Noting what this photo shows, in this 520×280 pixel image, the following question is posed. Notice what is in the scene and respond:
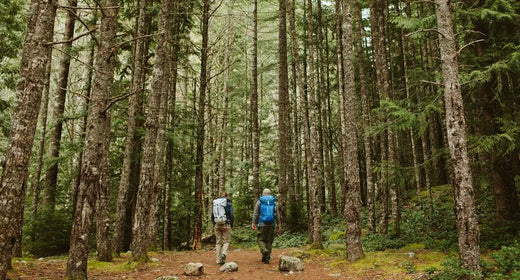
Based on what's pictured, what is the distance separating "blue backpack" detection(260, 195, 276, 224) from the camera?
9.73 m

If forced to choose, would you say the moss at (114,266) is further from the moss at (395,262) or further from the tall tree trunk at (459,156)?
the tall tree trunk at (459,156)

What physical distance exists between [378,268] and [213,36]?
800 inches

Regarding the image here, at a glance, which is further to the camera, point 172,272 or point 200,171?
point 200,171

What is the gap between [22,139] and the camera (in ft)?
18.3

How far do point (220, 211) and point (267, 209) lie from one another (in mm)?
1511

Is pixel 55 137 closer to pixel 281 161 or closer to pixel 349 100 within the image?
pixel 281 161

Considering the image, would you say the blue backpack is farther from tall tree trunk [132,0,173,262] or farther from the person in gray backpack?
tall tree trunk [132,0,173,262]

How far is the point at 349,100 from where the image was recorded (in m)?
9.65

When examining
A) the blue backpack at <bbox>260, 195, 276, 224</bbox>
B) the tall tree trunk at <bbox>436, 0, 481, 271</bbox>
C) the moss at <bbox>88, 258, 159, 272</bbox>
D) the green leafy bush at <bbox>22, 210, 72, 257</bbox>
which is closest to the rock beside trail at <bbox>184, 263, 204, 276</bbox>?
the moss at <bbox>88, 258, 159, 272</bbox>

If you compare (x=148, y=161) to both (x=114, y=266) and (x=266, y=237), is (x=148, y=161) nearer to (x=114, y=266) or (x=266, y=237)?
(x=114, y=266)

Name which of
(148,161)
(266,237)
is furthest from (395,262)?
(148,161)

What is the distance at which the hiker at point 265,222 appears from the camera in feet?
31.9

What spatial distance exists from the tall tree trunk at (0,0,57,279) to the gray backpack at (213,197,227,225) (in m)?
5.15

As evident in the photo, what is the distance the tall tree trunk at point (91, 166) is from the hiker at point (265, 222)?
492 cm
